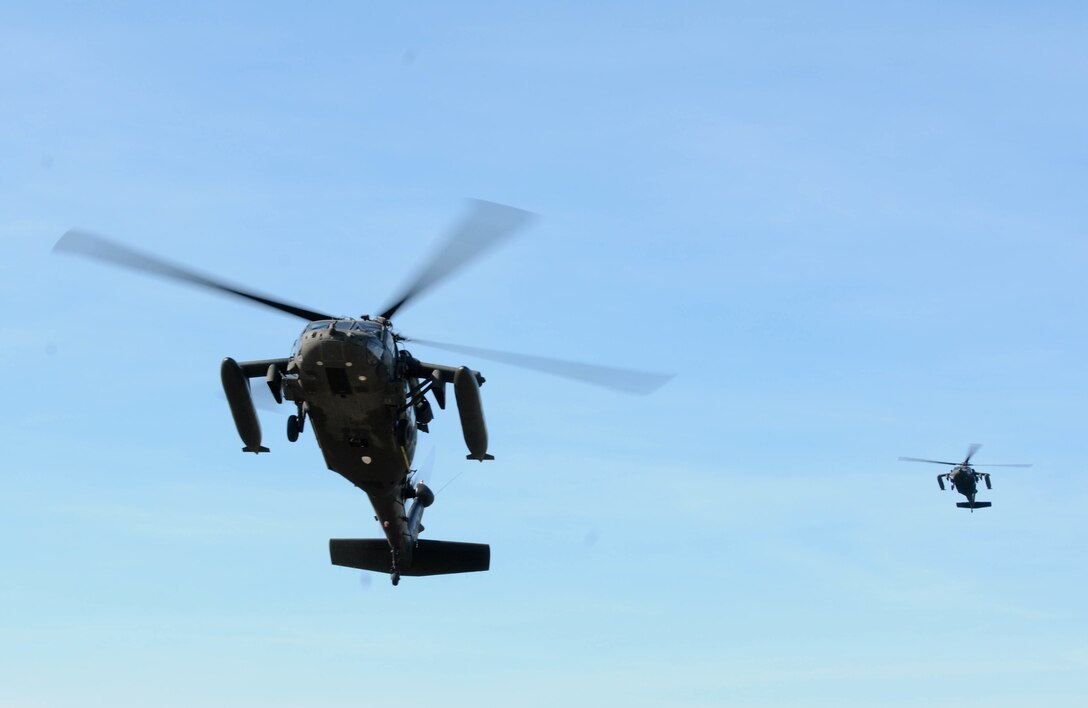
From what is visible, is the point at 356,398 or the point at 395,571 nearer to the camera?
the point at 356,398

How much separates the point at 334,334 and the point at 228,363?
4.20 m

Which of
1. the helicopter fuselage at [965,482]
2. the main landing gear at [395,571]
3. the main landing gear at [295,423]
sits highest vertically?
the helicopter fuselage at [965,482]

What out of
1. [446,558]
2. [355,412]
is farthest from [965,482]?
[355,412]

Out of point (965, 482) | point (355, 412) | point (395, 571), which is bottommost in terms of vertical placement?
point (395, 571)

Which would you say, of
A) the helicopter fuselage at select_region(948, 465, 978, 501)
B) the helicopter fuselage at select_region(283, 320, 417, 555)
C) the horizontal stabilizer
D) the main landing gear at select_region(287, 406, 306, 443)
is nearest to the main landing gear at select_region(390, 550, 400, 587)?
the horizontal stabilizer

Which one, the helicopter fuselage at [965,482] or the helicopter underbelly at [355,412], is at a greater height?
the helicopter fuselage at [965,482]

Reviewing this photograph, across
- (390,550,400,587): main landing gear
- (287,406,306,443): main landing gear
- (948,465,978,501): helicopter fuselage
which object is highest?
(948,465,978,501): helicopter fuselage

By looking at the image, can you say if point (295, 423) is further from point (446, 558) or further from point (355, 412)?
point (446, 558)

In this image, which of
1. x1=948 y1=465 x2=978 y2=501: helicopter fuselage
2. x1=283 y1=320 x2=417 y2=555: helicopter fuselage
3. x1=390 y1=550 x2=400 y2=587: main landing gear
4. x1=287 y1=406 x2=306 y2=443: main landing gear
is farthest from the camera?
x1=948 y1=465 x2=978 y2=501: helicopter fuselage

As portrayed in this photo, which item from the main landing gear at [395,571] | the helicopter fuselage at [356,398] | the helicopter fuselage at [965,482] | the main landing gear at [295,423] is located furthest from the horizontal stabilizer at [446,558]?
the helicopter fuselage at [965,482]

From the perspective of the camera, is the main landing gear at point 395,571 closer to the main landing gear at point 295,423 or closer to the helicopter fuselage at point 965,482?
the main landing gear at point 295,423

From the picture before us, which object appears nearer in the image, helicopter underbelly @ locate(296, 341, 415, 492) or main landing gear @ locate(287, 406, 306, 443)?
helicopter underbelly @ locate(296, 341, 415, 492)

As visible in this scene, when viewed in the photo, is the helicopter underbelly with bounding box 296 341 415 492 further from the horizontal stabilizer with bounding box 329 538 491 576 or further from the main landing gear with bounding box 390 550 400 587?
the horizontal stabilizer with bounding box 329 538 491 576

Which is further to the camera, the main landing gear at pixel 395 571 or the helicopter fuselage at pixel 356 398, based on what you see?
the main landing gear at pixel 395 571
